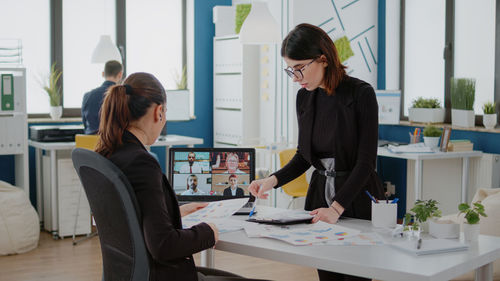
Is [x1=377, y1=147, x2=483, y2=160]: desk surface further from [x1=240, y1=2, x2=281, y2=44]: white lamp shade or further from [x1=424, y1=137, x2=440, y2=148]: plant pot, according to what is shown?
[x1=240, y1=2, x2=281, y2=44]: white lamp shade

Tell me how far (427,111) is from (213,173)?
3.29 meters

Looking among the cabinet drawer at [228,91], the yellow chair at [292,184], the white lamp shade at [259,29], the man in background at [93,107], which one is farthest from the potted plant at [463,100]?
the man in background at [93,107]

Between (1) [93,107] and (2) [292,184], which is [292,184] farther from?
(1) [93,107]

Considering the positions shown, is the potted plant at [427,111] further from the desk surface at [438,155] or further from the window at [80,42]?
the window at [80,42]

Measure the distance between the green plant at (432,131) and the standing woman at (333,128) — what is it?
9.38 ft

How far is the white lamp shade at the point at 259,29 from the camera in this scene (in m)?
4.74

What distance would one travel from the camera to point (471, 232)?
1946 millimetres

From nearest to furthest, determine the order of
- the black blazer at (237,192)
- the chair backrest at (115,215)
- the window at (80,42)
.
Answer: the chair backrest at (115,215), the black blazer at (237,192), the window at (80,42)

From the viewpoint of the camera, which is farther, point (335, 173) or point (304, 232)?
point (335, 173)

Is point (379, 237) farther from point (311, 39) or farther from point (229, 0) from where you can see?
point (229, 0)

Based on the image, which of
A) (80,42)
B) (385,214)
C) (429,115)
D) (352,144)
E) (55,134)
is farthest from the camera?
(80,42)

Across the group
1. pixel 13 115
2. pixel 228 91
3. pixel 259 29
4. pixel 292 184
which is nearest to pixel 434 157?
pixel 292 184

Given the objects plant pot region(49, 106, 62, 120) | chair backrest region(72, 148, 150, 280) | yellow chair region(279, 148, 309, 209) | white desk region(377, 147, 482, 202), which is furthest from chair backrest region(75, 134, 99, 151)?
chair backrest region(72, 148, 150, 280)

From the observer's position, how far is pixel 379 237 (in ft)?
6.50
